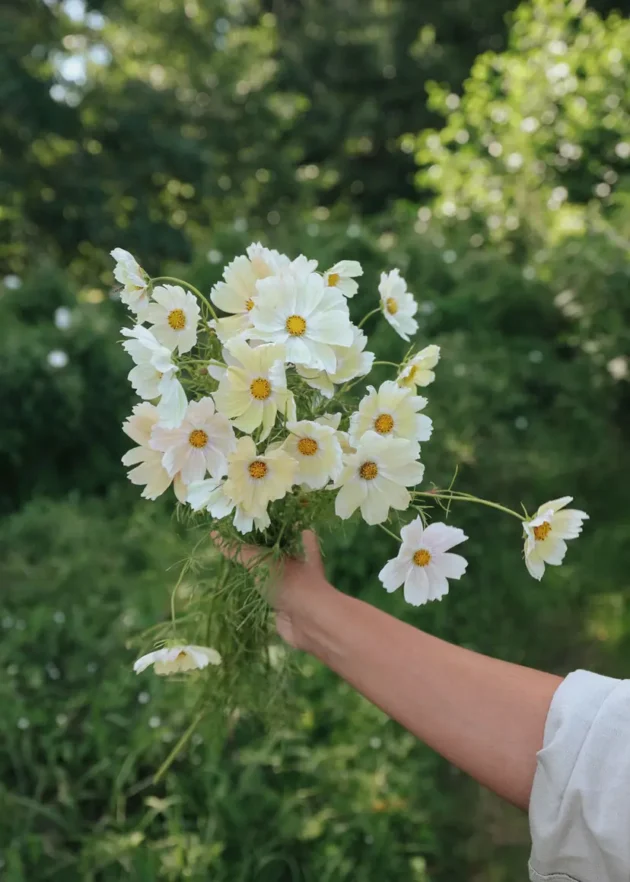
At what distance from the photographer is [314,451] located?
28.1 inches

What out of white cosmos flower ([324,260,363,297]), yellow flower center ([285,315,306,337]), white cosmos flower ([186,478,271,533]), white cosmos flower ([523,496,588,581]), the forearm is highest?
white cosmos flower ([324,260,363,297])

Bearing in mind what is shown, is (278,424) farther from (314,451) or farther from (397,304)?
(397,304)

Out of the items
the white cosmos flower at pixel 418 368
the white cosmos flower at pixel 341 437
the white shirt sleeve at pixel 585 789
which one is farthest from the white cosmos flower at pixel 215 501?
the white shirt sleeve at pixel 585 789

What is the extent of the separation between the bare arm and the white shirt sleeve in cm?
2

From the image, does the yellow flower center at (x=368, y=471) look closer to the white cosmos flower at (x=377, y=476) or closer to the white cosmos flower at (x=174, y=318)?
the white cosmos flower at (x=377, y=476)

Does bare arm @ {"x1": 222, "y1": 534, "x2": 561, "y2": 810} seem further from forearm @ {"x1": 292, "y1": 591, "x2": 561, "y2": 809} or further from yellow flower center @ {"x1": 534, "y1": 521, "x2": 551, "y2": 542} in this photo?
yellow flower center @ {"x1": 534, "y1": 521, "x2": 551, "y2": 542}

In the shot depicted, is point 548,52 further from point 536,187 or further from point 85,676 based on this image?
point 85,676

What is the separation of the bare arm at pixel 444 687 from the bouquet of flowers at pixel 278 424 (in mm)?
63

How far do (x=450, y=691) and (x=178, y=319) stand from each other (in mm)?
467

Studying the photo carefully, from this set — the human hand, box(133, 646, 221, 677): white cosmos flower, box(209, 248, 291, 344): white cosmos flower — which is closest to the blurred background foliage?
the human hand

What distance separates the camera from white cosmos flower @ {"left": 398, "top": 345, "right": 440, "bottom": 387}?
82 cm

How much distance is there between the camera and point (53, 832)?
60.7 inches

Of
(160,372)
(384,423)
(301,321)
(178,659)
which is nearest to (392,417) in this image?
(384,423)

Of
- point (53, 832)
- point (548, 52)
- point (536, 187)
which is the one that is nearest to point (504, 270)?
point (536, 187)
